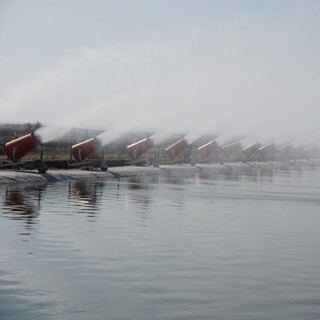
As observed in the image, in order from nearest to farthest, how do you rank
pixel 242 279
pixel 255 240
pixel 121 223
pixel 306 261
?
pixel 242 279
pixel 306 261
pixel 255 240
pixel 121 223

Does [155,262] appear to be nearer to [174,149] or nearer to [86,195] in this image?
[86,195]

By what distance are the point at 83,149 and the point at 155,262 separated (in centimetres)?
6007

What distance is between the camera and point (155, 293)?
53.6 ft

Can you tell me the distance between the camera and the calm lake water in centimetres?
1512

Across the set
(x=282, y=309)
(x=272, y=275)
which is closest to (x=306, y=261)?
(x=272, y=275)

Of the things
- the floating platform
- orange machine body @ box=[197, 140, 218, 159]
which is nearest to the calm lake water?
the floating platform

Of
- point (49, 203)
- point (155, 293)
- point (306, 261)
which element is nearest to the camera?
point (155, 293)

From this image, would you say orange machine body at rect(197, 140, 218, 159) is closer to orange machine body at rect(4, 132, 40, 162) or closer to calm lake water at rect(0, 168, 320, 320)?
orange machine body at rect(4, 132, 40, 162)

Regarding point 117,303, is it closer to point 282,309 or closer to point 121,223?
point 282,309

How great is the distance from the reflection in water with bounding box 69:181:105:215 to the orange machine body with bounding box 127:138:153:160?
3430 centimetres

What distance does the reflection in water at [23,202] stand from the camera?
31325 mm

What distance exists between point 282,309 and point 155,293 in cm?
295

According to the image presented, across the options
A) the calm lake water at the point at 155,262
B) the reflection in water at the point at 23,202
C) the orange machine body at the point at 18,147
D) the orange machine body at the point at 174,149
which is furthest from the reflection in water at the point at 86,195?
the orange machine body at the point at 174,149

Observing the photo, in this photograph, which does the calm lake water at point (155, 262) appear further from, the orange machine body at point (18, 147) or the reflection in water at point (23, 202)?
the orange machine body at point (18, 147)
